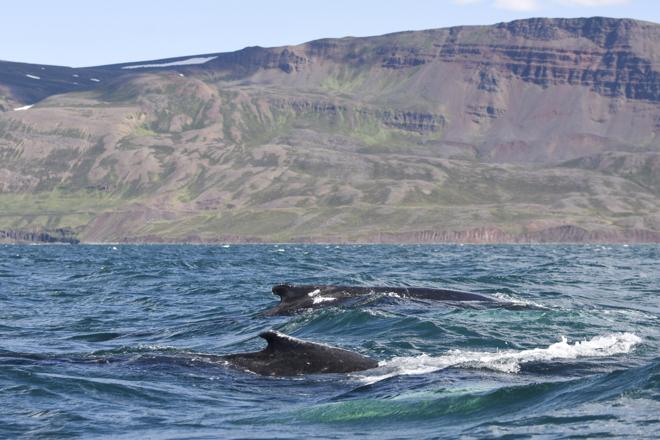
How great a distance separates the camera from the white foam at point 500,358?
22.6 metres

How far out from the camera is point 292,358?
885 inches

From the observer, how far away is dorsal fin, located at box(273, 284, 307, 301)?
36.1 meters

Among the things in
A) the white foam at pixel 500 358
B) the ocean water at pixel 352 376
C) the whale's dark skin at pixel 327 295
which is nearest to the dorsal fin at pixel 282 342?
the ocean water at pixel 352 376

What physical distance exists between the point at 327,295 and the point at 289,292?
5.18 ft

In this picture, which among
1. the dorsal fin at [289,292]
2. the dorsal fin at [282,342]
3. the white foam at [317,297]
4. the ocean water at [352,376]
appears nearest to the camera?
the ocean water at [352,376]

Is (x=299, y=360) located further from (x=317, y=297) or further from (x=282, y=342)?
(x=317, y=297)

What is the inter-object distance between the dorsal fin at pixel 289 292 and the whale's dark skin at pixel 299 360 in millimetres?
12947

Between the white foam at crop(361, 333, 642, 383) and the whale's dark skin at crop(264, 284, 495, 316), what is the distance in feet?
32.7

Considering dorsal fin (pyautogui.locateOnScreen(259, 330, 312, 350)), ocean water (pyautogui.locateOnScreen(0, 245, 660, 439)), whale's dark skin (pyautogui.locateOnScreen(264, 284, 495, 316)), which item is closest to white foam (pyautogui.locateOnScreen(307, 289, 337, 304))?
whale's dark skin (pyautogui.locateOnScreen(264, 284, 495, 316))

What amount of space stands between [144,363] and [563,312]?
17941 millimetres

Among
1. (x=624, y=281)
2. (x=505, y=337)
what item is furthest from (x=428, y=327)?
(x=624, y=281)

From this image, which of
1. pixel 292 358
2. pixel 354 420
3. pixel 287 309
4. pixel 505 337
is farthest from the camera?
pixel 287 309

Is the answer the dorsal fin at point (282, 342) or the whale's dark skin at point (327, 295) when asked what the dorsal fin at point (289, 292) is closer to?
the whale's dark skin at point (327, 295)

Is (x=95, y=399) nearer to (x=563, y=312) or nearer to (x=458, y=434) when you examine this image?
(x=458, y=434)
